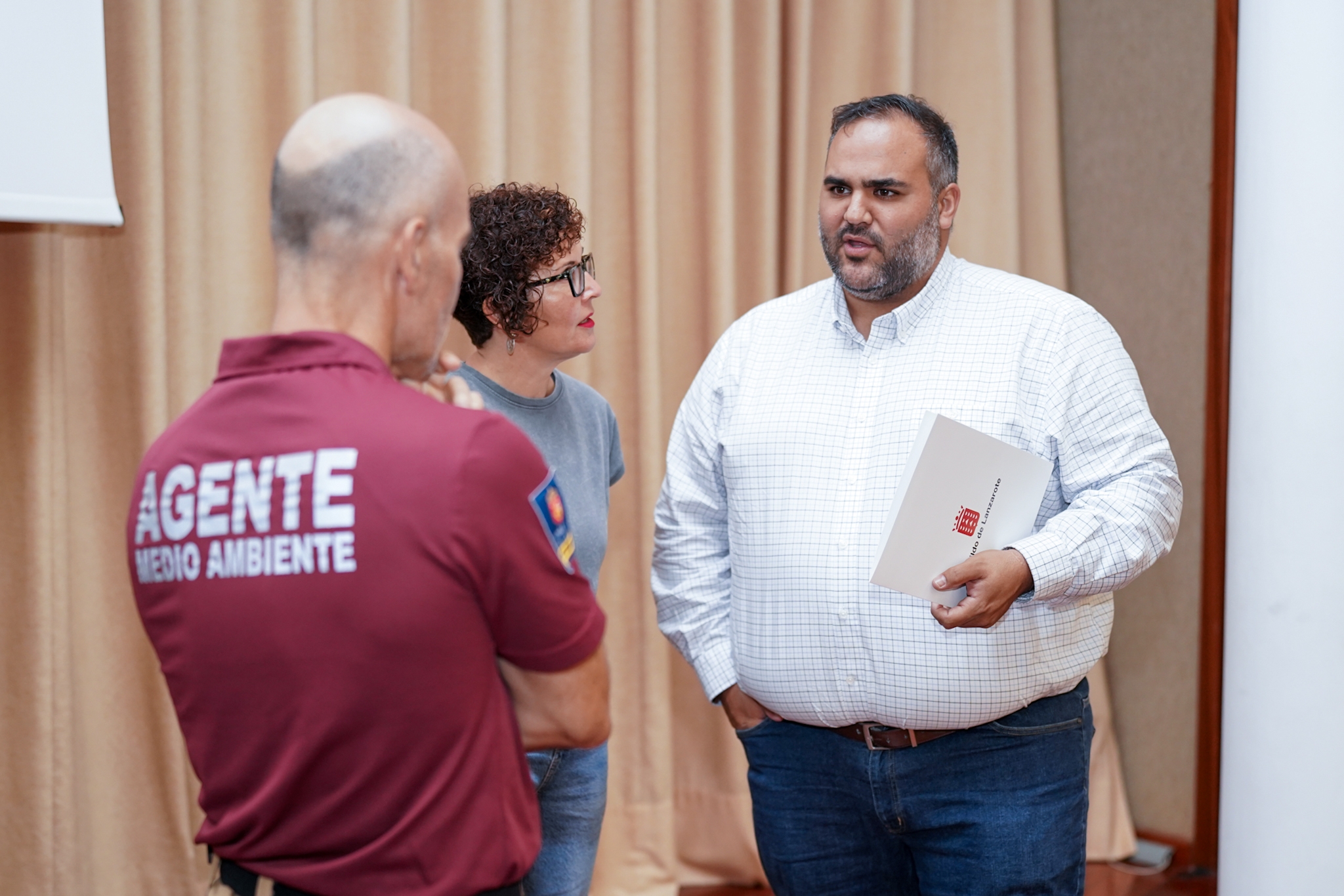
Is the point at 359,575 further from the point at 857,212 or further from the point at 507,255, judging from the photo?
the point at 857,212

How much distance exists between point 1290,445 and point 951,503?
926mm

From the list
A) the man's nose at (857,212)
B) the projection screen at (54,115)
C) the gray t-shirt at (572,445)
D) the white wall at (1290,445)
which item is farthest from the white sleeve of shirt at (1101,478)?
the projection screen at (54,115)

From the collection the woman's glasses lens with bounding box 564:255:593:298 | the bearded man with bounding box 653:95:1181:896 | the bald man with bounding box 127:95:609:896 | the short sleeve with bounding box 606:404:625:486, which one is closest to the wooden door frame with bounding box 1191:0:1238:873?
the bearded man with bounding box 653:95:1181:896

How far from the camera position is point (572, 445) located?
1890mm

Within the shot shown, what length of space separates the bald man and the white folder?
0.61 meters

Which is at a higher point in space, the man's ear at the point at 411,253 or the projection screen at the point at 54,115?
the projection screen at the point at 54,115

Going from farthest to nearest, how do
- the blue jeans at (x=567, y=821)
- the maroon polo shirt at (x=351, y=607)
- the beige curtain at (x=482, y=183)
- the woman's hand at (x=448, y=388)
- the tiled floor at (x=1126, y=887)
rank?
1. the tiled floor at (x=1126, y=887)
2. the beige curtain at (x=482, y=183)
3. the blue jeans at (x=567, y=821)
4. the woman's hand at (x=448, y=388)
5. the maroon polo shirt at (x=351, y=607)

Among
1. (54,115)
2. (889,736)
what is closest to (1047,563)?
(889,736)

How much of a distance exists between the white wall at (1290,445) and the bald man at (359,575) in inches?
63.3

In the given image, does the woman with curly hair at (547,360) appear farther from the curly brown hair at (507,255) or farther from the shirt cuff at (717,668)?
the shirt cuff at (717,668)

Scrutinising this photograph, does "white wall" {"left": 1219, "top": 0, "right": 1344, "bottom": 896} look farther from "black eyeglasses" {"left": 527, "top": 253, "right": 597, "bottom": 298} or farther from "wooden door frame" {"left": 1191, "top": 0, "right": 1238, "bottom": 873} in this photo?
"black eyeglasses" {"left": 527, "top": 253, "right": 597, "bottom": 298}

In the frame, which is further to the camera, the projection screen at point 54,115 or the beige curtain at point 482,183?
the beige curtain at point 482,183

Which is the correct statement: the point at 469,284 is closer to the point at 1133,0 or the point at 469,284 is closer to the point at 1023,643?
the point at 1023,643

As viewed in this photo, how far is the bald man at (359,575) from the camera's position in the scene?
0.93 m
